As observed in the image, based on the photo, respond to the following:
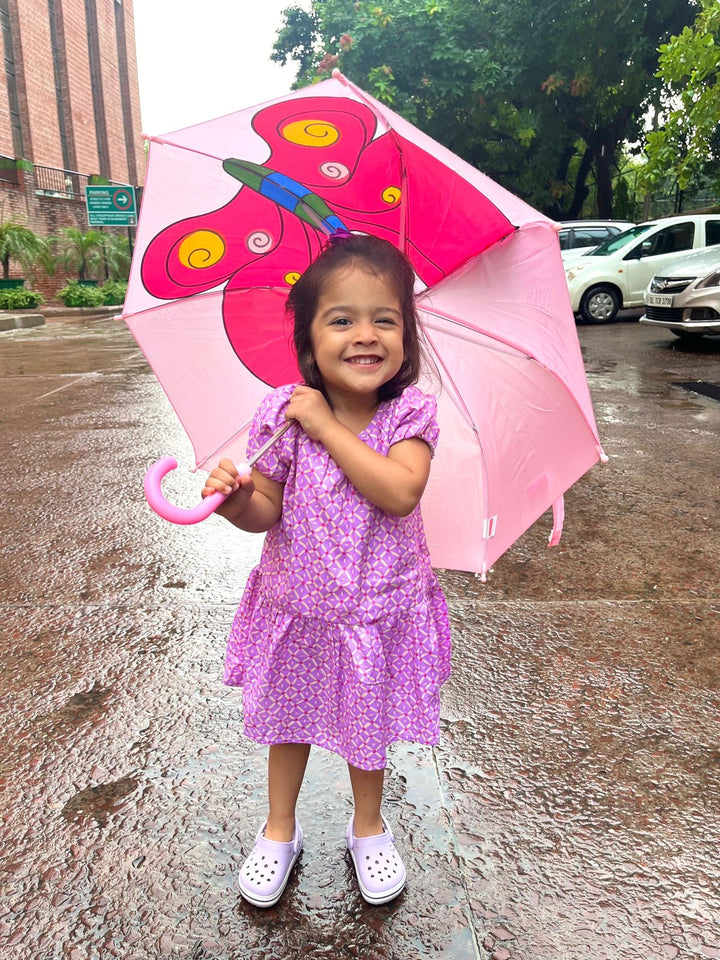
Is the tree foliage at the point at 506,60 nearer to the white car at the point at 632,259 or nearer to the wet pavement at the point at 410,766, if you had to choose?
the white car at the point at 632,259

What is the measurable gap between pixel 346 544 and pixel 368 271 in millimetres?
530

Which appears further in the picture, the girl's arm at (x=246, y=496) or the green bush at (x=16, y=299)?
the green bush at (x=16, y=299)

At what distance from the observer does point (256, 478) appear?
5.34 ft

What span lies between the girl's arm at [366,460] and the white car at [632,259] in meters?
11.6

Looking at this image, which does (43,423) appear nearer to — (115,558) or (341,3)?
(115,558)

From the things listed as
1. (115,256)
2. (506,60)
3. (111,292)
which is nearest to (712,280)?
(506,60)

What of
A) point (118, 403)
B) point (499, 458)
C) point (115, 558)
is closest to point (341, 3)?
point (118, 403)

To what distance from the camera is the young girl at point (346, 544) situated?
5.01 feet

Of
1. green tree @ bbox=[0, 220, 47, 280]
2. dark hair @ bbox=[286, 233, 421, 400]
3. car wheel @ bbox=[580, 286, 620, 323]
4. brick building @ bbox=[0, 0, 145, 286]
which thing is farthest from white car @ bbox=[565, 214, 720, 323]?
brick building @ bbox=[0, 0, 145, 286]

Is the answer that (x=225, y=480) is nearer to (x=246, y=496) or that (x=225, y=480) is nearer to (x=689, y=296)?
(x=246, y=496)

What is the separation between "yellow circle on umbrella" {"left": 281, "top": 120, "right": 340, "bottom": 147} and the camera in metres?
1.65

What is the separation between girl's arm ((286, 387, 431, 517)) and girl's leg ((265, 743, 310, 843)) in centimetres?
62

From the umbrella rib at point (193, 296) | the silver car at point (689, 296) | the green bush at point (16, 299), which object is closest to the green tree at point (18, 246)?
the green bush at point (16, 299)

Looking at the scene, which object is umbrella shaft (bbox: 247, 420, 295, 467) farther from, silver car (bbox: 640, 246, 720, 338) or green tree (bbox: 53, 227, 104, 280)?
green tree (bbox: 53, 227, 104, 280)
